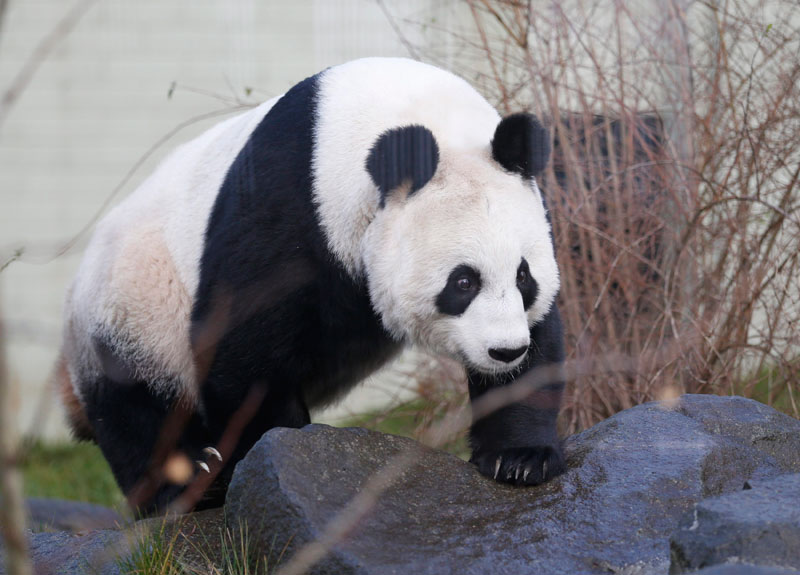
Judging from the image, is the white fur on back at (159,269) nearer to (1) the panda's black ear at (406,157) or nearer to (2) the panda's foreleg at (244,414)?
(2) the panda's foreleg at (244,414)

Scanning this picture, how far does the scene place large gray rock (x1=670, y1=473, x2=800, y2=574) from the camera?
6.90 ft

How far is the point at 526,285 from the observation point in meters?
2.93

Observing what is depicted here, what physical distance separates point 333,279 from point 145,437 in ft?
3.74

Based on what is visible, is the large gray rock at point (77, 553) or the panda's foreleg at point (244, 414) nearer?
the large gray rock at point (77, 553)

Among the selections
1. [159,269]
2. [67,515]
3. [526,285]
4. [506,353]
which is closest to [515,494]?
[506,353]

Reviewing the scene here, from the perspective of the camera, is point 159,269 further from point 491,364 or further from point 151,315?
point 491,364

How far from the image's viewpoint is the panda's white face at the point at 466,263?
2.80m

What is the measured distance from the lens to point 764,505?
2.23 m

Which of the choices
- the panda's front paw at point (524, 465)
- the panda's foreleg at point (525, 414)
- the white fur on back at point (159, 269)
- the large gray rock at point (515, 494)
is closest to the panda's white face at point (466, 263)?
the panda's foreleg at point (525, 414)

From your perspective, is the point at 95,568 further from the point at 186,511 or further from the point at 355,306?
the point at 355,306

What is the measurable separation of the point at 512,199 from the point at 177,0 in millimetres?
5374

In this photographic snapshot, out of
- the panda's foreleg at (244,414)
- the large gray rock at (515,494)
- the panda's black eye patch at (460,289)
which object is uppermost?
the panda's black eye patch at (460,289)

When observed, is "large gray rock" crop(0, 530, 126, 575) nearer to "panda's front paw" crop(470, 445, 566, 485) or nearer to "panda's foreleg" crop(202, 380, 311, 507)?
"panda's foreleg" crop(202, 380, 311, 507)

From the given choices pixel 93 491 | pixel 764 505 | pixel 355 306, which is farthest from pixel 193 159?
pixel 93 491
